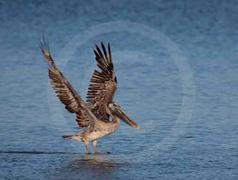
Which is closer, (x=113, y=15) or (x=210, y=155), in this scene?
(x=210, y=155)

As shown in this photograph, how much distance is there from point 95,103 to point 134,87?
270cm

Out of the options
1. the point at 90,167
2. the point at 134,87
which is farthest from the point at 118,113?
the point at 134,87

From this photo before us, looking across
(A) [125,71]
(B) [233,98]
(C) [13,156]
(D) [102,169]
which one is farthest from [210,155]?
(A) [125,71]

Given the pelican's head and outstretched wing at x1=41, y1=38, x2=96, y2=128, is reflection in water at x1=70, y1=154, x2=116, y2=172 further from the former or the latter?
the pelican's head

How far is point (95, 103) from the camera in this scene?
10781 mm

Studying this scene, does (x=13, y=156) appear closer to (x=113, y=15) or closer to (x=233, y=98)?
(x=233, y=98)

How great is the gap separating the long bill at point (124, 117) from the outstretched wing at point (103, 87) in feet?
0.55

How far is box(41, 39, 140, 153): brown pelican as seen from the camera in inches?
395

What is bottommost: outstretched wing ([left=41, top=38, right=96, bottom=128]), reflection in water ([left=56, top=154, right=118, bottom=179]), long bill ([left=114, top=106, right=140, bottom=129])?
reflection in water ([left=56, top=154, right=118, bottom=179])

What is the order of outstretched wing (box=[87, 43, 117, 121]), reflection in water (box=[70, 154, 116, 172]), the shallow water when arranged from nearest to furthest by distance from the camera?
reflection in water (box=[70, 154, 116, 172]) < the shallow water < outstretched wing (box=[87, 43, 117, 121])

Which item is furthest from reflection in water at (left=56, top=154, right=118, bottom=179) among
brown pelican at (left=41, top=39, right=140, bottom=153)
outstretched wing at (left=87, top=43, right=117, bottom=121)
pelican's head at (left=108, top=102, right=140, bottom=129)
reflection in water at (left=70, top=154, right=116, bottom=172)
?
outstretched wing at (left=87, top=43, right=117, bottom=121)

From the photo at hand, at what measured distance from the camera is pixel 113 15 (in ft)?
67.6

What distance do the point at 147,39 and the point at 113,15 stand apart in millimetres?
2978

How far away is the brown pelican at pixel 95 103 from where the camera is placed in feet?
32.9
